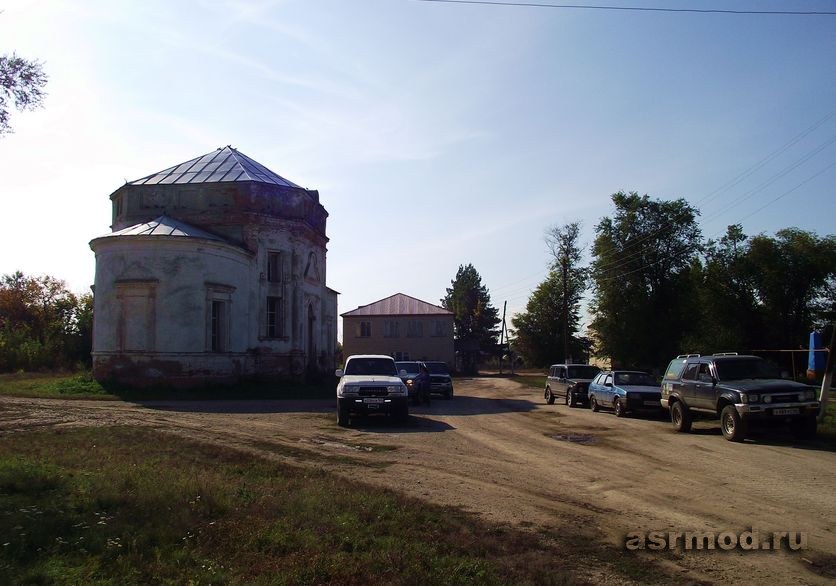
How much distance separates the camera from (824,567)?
19.0 feet

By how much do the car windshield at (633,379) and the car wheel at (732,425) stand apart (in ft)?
22.8

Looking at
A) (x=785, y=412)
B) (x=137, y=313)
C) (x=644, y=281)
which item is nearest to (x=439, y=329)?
(x=644, y=281)

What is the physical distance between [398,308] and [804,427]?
194 feet

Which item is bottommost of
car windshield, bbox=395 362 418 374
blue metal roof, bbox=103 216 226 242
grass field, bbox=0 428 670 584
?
grass field, bbox=0 428 670 584

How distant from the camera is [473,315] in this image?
9981 cm

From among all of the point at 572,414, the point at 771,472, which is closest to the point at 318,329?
the point at 572,414

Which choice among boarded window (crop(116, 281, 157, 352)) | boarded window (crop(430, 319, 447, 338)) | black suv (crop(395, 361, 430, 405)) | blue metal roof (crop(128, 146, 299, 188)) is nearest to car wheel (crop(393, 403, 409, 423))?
black suv (crop(395, 361, 430, 405))

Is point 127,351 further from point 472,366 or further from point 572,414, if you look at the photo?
point 472,366

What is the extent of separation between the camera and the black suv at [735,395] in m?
13.6

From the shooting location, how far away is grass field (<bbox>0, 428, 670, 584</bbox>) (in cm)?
534

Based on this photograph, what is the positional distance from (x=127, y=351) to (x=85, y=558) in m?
24.3

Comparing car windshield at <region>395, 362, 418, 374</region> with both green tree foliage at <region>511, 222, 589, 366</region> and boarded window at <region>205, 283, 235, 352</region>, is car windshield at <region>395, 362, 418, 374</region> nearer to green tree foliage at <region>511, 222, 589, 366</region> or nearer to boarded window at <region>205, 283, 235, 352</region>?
boarded window at <region>205, 283, 235, 352</region>

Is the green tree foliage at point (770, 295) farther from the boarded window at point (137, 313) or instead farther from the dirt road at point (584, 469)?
the boarded window at point (137, 313)

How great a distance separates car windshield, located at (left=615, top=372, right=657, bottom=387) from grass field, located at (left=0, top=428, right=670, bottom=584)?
15.0 m
